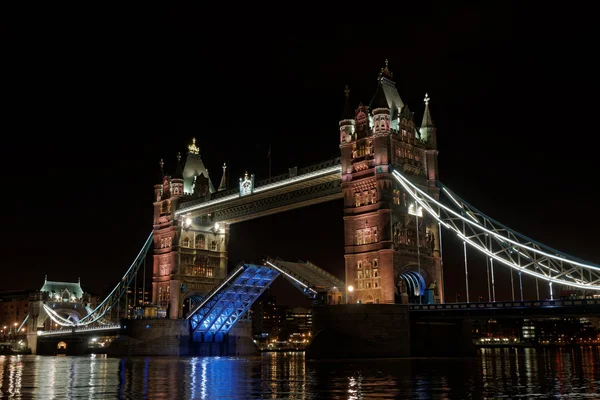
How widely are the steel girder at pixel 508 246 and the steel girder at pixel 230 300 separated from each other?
20.9m

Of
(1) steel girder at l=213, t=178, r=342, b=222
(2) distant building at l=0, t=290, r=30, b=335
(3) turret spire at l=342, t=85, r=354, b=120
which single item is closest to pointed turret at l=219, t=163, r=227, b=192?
(1) steel girder at l=213, t=178, r=342, b=222

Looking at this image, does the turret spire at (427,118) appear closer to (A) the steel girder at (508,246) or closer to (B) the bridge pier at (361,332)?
(A) the steel girder at (508,246)

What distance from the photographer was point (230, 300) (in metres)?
83.8

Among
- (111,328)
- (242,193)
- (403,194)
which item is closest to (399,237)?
(403,194)

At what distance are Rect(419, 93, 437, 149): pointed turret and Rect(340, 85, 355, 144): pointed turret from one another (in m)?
7.29

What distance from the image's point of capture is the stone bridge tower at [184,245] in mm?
93312

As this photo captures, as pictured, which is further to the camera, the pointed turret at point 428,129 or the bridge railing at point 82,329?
the bridge railing at point 82,329

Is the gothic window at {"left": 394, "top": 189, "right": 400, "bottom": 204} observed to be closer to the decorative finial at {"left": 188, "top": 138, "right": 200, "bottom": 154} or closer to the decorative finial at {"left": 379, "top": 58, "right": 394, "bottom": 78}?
the decorative finial at {"left": 379, "top": 58, "right": 394, "bottom": 78}

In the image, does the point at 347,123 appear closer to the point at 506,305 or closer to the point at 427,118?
the point at 427,118

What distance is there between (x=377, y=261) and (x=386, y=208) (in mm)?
4864

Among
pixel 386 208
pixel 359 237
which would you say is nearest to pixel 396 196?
pixel 386 208

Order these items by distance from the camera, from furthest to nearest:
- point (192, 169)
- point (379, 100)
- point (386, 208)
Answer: point (192, 169) < point (379, 100) < point (386, 208)

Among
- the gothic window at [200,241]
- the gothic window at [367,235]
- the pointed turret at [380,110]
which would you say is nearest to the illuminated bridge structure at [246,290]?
the gothic window at [367,235]

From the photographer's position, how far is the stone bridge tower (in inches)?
3674
